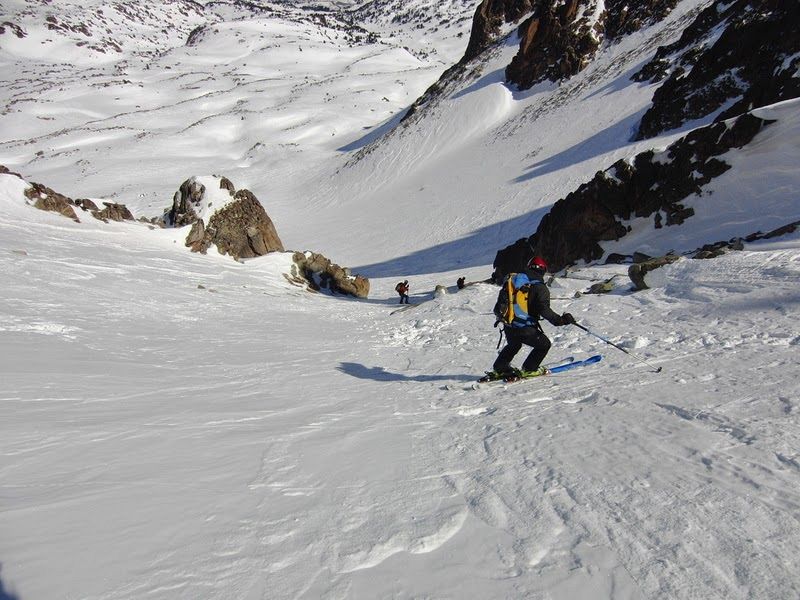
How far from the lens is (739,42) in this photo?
26.4m

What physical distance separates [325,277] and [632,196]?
1348cm

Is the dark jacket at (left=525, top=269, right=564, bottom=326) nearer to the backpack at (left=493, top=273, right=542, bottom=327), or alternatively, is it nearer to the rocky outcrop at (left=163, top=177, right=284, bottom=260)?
the backpack at (left=493, top=273, right=542, bottom=327)

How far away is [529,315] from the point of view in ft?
19.7

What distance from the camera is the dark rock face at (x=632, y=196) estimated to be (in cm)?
1524

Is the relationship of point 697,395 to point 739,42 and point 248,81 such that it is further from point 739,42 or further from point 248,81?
point 248,81

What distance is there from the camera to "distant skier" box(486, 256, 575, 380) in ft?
19.3

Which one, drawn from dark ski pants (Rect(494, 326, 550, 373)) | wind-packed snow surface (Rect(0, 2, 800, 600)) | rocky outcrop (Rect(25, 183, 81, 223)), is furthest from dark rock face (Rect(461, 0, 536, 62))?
dark ski pants (Rect(494, 326, 550, 373))

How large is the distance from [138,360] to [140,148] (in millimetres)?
68682

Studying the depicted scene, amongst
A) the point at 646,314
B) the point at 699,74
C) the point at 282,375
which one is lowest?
the point at 646,314

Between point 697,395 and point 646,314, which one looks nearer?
point 697,395

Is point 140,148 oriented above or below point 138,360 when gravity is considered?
above

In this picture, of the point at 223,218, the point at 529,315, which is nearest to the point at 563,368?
the point at 529,315

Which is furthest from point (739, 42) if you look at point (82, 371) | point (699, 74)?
point (82, 371)

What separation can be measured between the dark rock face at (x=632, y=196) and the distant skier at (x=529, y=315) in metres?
12.0
